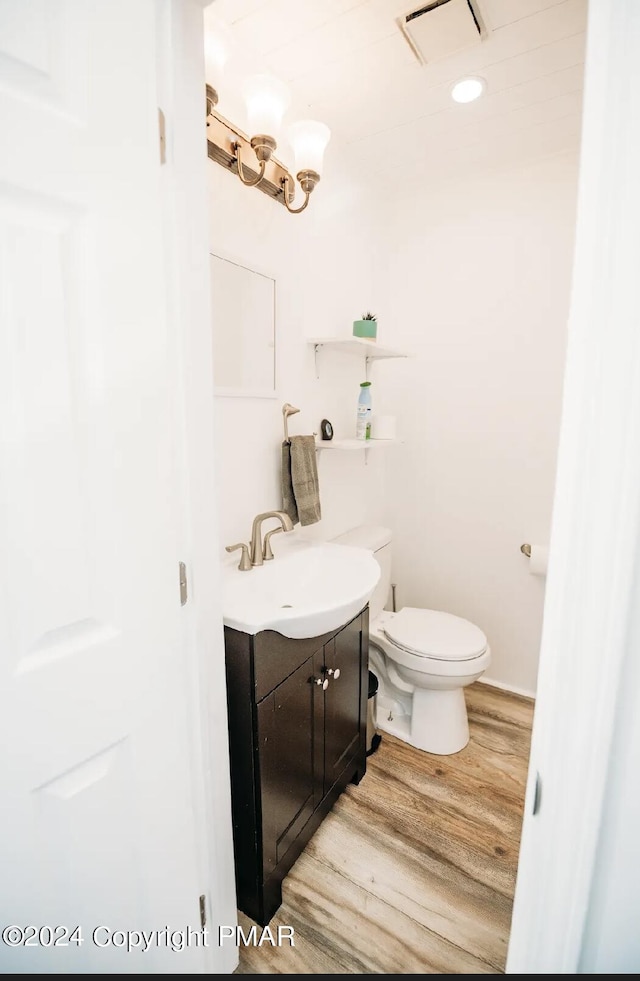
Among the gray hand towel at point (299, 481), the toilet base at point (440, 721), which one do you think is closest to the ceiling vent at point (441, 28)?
the gray hand towel at point (299, 481)

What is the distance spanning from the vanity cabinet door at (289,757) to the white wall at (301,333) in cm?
52

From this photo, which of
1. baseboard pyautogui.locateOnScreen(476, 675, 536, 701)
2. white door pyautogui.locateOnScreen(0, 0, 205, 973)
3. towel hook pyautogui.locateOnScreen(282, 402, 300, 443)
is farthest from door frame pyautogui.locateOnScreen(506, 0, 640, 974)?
baseboard pyautogui.locateOnScreen(476, 675, 536, 701)

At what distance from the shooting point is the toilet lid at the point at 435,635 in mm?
1775

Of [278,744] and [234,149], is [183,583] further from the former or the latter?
[234,149]

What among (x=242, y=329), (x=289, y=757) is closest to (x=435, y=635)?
(x=289, y=757)

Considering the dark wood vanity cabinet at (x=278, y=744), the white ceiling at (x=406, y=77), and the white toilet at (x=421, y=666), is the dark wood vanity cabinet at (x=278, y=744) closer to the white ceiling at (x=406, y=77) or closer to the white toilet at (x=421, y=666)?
the white toilet at (x=421, y=666)

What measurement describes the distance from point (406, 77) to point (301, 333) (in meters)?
0.90

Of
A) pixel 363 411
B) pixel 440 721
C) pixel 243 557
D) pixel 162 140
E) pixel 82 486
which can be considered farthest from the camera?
pixel 363 411

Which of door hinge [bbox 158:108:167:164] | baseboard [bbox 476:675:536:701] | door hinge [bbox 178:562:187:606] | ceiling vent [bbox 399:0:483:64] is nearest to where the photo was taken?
door hinge [bbox 158:108:167:164]

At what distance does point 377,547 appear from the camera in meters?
2.06

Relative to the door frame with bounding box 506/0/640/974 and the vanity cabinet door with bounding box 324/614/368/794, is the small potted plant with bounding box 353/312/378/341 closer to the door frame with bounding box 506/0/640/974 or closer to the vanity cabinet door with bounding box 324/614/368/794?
the vanity cabinet door with bounding box 324/614/368/794

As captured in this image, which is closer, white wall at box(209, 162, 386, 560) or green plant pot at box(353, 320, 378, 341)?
white wall at box(209, 162, 386, 560)

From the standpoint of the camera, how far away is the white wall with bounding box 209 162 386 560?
56.8 inches

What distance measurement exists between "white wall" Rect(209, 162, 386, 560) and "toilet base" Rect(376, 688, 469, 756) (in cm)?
84
